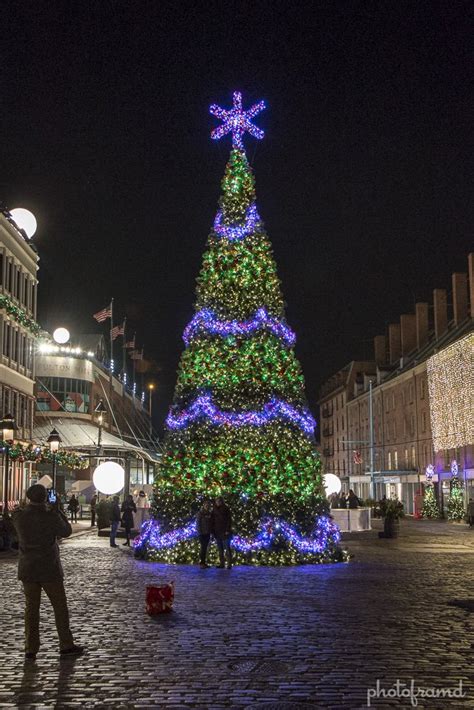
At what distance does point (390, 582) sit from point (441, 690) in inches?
362

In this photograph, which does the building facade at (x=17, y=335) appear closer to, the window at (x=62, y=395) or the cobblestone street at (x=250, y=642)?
the window at (x=62, y=395)

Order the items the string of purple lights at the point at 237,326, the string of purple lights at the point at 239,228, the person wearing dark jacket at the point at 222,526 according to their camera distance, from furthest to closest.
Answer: the string of purple lights at the point at 239,228, the string of purple lights at the point at 237,326, the person wearing dark jacket at the point at 222,526

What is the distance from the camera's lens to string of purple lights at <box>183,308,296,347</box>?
71.2 feet

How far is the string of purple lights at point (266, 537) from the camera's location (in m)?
20.5

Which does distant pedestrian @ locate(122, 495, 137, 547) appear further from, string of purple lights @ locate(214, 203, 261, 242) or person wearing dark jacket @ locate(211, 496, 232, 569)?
string of purple lights @ locate(214, 203, 261, 242)

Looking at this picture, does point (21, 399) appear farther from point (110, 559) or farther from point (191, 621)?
point (191, 621)

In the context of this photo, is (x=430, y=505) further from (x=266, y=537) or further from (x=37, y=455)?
(x=266, y=537)

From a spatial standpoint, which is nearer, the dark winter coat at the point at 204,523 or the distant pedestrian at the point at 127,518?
the dark winter coat at the point at 204,523

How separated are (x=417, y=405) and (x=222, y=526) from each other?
44.8 meters

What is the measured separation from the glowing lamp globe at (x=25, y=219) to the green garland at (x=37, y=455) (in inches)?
441
